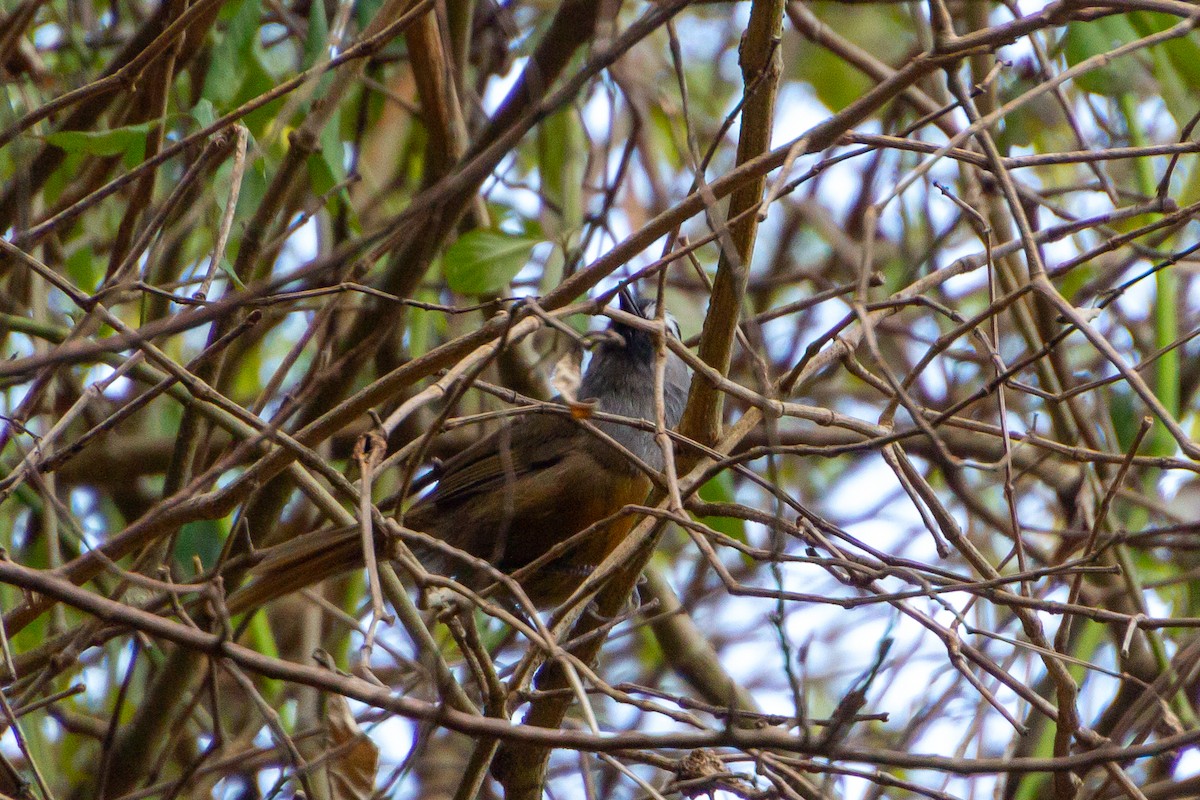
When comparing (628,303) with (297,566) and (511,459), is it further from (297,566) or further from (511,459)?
(297,566)

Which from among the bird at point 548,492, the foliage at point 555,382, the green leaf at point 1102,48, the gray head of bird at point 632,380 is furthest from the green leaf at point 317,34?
the green leaf at point 1102,48

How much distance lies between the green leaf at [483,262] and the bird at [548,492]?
21.9 inches

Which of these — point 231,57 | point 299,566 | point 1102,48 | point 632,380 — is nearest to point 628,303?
point 632,380

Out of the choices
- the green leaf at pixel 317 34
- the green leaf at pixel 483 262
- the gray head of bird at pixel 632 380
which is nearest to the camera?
the green leaf at pixel 317 34

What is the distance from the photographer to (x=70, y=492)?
14.8 ft

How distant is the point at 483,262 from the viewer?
3.50m

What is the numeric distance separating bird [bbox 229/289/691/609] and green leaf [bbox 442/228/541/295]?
0.56 metres

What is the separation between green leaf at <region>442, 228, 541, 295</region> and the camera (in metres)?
3.48

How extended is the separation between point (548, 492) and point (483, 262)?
1092mm

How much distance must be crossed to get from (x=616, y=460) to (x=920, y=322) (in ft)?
9.35

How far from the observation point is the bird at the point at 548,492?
3982 mm

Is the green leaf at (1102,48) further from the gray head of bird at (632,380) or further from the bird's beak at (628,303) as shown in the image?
the gray head of bird at (632,380)

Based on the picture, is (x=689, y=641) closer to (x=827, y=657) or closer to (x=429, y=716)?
(x=827, y=657)

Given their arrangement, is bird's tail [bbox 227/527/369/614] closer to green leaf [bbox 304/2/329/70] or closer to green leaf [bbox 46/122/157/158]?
green leaf [bbox 46/122/157/158]
